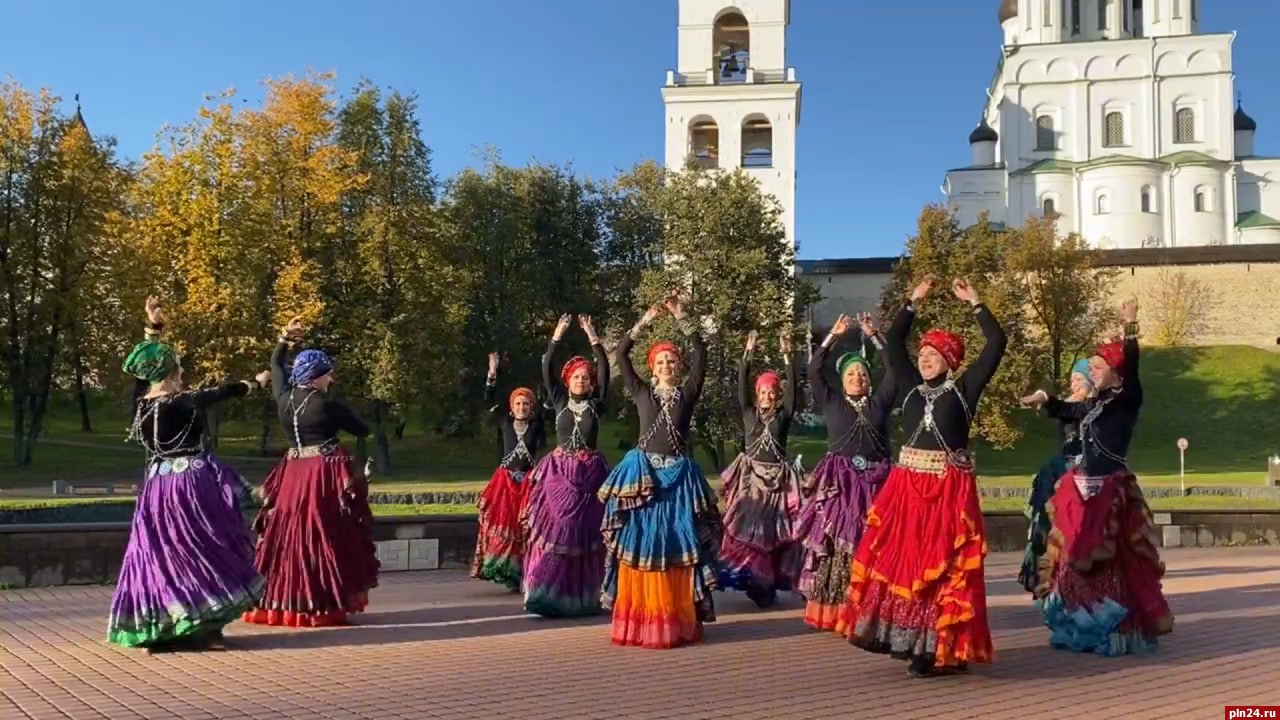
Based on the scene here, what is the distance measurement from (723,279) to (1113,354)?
24478 millimetres

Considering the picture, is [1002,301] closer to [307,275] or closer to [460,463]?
[460,463]

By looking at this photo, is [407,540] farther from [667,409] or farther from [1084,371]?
[1084,371]

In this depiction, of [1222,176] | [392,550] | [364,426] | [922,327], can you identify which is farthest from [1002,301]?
[1222,176]

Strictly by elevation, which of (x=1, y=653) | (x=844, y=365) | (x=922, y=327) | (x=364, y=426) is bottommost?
(x=1, y=653)

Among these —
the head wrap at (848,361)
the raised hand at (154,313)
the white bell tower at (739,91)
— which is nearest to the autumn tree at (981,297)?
the white bell tower at (739,91)

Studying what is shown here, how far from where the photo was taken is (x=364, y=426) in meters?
9.02

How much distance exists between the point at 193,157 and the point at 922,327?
27678mm

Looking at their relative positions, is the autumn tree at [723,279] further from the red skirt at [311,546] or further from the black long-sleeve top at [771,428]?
the red skirt at [311,546]

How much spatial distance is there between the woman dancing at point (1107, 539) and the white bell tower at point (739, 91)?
40.5 m

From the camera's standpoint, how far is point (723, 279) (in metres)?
32.5

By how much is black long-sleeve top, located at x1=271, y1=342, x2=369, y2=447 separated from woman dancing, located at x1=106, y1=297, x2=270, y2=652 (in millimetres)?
867

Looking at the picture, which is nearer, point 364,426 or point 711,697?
point 711,697

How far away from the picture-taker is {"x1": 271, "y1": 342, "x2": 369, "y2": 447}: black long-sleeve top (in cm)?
873

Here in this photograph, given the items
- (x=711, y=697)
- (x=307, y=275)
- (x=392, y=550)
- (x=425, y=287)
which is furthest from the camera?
(x=425, y=287)
